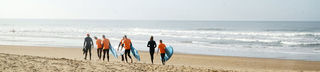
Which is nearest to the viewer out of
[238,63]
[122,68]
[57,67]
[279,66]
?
[57,67]

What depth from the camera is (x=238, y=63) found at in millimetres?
14484

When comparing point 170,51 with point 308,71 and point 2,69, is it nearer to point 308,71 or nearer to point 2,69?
point 308,71

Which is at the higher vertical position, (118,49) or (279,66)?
(118,49)

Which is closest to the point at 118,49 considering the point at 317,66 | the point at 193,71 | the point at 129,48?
the point at 129,48

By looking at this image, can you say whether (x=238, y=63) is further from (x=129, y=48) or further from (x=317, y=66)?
(x=129, y=48)

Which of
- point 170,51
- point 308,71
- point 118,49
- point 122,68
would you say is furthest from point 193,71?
point 308,71

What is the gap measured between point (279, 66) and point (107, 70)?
7805 mm

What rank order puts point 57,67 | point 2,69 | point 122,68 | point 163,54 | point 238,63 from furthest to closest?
point 238,63 → point 163,54 → point 122,68 → point 57,67 → point 2,69

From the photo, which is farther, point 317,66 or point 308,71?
point 317,66

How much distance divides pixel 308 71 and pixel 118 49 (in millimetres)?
6945

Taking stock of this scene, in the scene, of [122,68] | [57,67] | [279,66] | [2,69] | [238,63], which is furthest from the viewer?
[238,63]

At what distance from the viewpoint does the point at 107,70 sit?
354 inches

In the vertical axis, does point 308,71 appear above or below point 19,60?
below

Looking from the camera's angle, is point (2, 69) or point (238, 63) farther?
point (238, 63)
